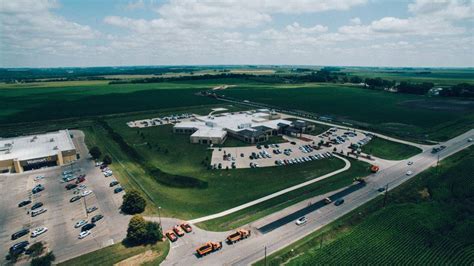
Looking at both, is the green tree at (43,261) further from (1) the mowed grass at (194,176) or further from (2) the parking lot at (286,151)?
(2) the parking lot at (286,151)

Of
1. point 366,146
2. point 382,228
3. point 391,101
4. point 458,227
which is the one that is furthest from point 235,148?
point 391,101

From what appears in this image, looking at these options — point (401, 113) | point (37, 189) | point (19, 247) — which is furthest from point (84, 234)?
point (401, 113)

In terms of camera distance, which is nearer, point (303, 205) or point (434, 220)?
point (434, 220)

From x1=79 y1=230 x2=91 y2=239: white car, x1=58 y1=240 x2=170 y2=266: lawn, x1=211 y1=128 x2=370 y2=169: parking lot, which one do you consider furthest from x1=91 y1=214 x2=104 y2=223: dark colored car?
x1=211 y1=128 x2=370 y2=169: parking lot

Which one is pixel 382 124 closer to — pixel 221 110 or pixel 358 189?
pixel 358 189

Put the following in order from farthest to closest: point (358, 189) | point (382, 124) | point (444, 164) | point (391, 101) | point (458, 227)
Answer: point (391, 101), point (382, 124), point (444, 164), point (358, 189), point (458, 227)

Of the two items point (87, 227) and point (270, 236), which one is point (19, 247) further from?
point (270, 236)

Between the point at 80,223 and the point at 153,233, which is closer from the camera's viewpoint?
the point at 153,233
